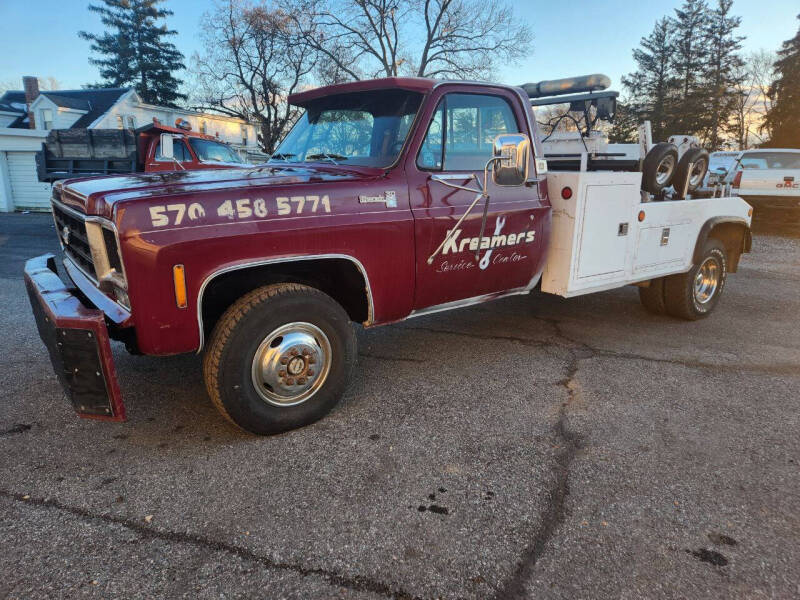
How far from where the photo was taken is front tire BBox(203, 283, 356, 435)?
111 inches

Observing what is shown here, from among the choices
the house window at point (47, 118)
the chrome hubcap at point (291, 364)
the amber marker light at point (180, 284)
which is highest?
the house window at point (47, 118)

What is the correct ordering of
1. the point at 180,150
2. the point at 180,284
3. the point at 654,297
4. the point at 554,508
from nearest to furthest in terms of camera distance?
the point at 554,508, the point at 180,284, the point at 654,297, the point at 180,150

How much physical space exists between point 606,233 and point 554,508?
2.50m

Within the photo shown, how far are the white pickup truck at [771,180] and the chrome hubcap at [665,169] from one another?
29.6ft

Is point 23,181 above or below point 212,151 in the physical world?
below

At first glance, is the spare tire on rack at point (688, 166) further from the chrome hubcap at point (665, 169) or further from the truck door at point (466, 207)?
the truck door at point (466, 207)

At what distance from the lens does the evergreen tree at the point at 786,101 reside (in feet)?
104

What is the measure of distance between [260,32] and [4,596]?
1297 inches

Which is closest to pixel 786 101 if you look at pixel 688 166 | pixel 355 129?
pixel 688 166

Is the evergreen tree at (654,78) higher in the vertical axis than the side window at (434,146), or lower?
higher

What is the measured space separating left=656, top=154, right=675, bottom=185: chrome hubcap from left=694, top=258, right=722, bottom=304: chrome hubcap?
107cm

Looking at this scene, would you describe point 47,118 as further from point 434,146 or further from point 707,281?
point 707,281

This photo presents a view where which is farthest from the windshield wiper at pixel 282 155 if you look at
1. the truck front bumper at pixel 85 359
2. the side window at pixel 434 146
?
the truck front bumper at pixel 85 359

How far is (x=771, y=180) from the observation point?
1270cm
